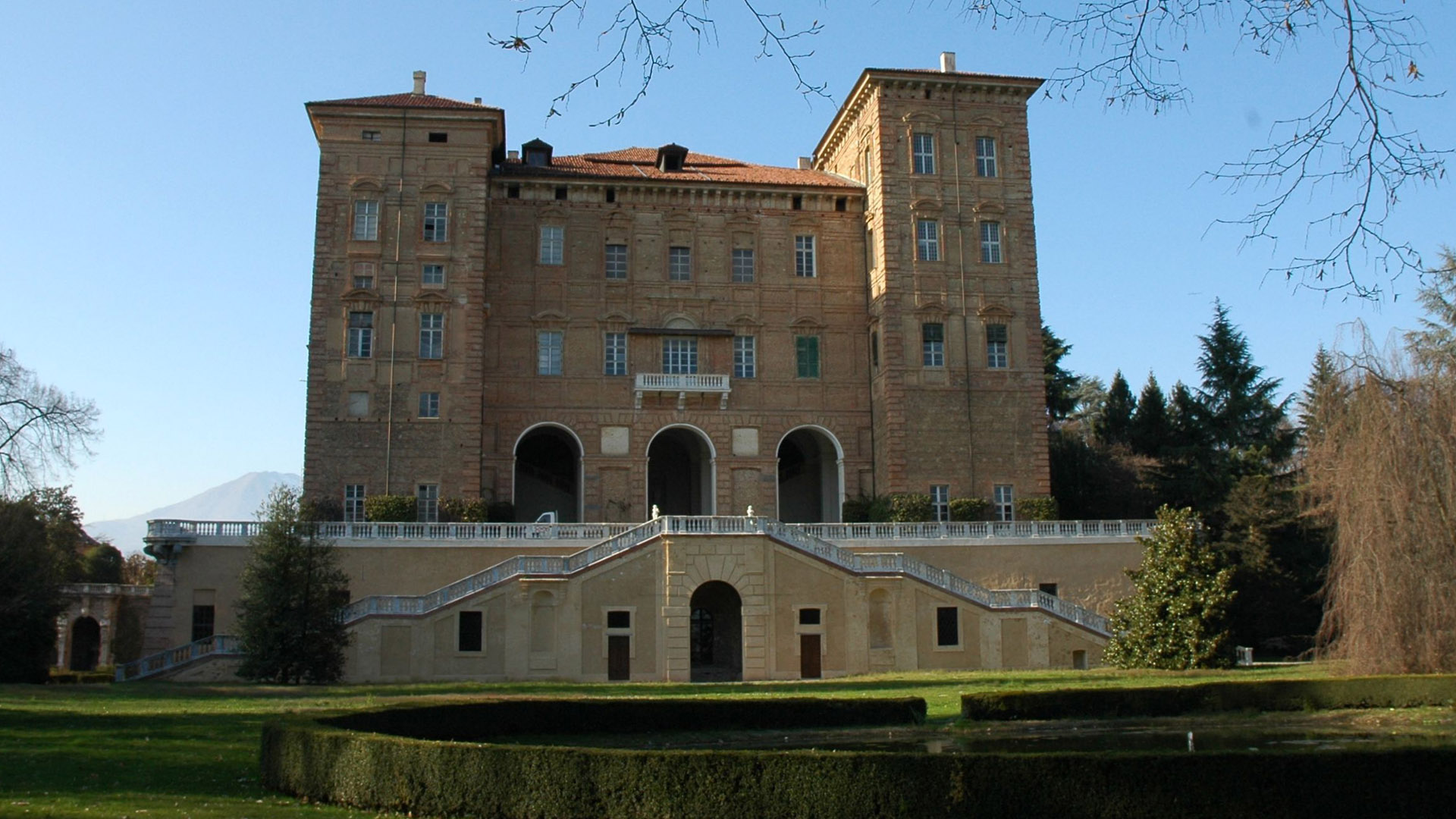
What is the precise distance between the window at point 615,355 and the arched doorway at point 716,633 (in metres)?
10.6

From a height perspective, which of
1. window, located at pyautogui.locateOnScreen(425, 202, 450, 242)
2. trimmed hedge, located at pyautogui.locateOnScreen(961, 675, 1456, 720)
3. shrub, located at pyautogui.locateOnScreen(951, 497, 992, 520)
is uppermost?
window, located at pyautogui.locateOnScreen(425, 202, 450, 242)

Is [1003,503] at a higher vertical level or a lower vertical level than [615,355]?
lower

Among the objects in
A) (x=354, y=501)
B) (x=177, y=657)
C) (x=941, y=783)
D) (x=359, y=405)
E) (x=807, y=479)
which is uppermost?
(x=359, y=405)

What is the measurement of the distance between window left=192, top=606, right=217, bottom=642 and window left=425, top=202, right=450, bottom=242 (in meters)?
15.0

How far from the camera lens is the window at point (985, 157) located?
48781mm

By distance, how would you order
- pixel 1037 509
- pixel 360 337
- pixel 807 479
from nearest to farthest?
1. pixel 1037 509
2. pixel 360 337
3. pixel 807 479

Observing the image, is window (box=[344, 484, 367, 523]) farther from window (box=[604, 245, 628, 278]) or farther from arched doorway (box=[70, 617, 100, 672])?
arched doorway (box=[70, 617, 100, 672])

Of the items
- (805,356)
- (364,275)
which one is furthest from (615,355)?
(364,275)

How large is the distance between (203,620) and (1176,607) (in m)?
29.6

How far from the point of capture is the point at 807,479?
52062 millimetres

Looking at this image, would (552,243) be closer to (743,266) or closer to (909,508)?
(743,266)

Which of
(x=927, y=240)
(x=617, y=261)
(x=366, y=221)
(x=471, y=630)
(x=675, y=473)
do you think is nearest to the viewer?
(x=471, y=630)

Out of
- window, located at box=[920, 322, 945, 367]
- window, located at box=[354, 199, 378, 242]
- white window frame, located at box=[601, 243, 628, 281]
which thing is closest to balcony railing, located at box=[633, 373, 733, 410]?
white window frame, located at box=[601, 243, 628, 281]

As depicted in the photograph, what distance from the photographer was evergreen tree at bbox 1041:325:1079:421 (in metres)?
62.5
